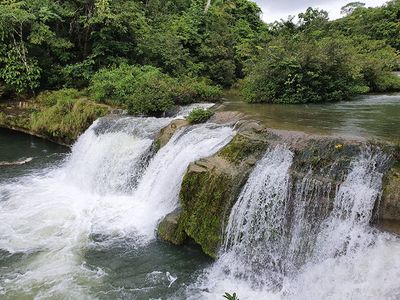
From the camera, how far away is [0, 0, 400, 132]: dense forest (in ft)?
46.0

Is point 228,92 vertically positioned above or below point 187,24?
below

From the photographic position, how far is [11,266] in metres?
6.96

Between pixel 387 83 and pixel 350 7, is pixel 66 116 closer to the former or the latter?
pixel 387 83

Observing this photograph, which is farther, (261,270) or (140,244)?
(140,244)

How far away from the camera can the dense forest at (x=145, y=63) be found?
14.0 meters

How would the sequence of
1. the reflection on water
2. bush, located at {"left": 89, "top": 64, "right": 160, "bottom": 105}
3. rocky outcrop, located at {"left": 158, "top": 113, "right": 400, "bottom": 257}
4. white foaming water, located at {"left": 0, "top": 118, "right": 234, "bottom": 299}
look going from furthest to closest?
bush, located at {"left": 89, "top": 64, "right": 160, "bottom": 105} → the reflection on water → white foaming water, located at {"left": 0, "top": 118, "right": 234, "bottom": 299} → rocky outcrop, located at {"left": 158, "top": 113, "right": 400, "bottom": 257}

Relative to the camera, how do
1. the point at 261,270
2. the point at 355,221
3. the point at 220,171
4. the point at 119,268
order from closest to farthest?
1. the point at 355,221
2. the point at 261,270
3. the point at 119,268
4. the point at 220,171

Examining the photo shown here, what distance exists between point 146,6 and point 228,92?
28.1ft

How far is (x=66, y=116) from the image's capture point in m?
14.1

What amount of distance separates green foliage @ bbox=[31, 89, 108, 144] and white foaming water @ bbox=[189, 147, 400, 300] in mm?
8435

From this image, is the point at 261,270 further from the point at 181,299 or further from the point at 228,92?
the point at 228,92

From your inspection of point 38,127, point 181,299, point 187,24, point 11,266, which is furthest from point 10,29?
point 181,299

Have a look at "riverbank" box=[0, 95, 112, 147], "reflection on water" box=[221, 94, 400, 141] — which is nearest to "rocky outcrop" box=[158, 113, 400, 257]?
"reflection on water" box=[221, 94, 400, 141]

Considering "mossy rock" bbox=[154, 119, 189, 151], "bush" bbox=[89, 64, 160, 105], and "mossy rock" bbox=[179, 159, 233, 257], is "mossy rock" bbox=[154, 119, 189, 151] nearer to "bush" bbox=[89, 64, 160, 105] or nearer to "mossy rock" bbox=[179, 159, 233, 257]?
"mossy rock" bbox=[179, 159, 233, 257]
